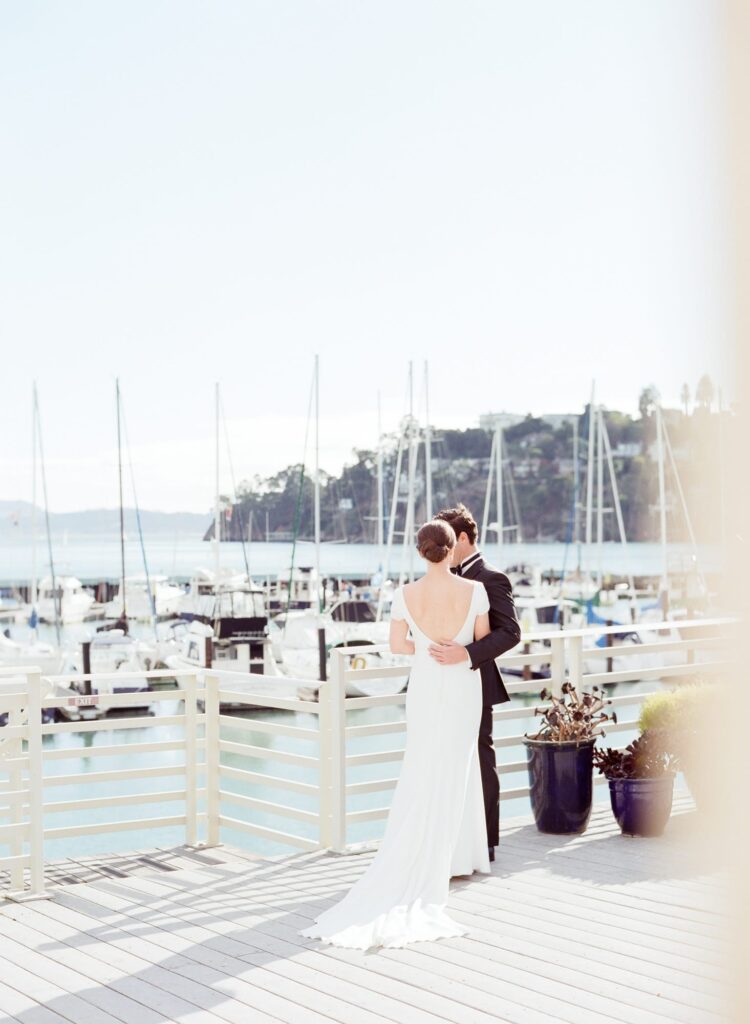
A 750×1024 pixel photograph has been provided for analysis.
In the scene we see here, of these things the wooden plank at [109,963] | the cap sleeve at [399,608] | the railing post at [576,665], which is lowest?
the wooden plank at [109,963]

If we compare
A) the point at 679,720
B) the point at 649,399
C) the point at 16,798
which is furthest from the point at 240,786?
the point at 649,399

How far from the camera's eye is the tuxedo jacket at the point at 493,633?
560 cm

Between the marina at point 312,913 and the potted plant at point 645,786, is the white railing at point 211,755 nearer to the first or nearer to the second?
A: the marina at point 312,913

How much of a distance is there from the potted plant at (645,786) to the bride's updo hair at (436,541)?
2.02 metres

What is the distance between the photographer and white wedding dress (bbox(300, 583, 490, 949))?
5164mm

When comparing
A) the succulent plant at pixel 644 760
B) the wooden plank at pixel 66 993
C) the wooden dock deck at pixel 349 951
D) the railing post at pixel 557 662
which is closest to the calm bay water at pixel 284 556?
the railing post at pixel 557 662

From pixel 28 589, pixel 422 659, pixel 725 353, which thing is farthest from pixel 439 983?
pixel 28 589

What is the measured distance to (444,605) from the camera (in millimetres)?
5656

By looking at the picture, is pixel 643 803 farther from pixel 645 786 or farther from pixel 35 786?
pixel 35 786

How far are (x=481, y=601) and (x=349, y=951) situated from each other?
1.73 meters

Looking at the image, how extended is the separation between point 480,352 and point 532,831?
64.6 metres

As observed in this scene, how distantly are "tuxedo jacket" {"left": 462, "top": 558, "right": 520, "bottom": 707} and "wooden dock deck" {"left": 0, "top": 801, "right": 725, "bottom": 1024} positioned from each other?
96cm

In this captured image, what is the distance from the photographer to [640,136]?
1.01m

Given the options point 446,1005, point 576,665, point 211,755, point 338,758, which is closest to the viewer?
point 446,1005
